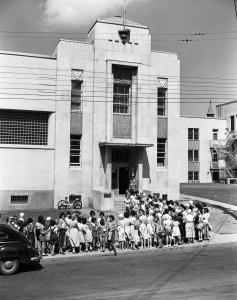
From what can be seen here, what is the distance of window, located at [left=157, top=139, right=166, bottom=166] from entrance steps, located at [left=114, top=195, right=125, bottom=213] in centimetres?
405

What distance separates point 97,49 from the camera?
2823cm

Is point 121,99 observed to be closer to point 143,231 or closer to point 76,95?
point 76,95

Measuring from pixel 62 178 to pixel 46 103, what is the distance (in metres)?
5.03

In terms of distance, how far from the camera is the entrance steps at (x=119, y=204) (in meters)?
25.8

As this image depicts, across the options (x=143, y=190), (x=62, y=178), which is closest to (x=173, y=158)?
(x=143, y=190)

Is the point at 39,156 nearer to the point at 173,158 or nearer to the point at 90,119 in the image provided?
the point at 90,119

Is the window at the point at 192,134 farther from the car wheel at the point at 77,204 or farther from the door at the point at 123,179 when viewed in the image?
the car wheel at the point at 77,204

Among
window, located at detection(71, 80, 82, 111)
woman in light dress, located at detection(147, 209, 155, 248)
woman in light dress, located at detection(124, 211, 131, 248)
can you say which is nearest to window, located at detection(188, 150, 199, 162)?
window, located at detection(71, 80, 82, 111)

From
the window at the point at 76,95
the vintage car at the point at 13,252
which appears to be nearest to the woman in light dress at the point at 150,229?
the vintage car at the point at 13,252

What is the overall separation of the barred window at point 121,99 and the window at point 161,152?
3.55 metres

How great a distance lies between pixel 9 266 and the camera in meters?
12.4

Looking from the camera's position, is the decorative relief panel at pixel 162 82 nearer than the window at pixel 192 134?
Yes

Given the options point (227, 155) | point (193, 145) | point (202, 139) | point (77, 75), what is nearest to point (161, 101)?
point (77, 75)

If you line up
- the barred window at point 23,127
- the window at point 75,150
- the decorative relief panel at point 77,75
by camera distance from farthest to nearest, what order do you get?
→ the window at point 75,150
the decorative relief panel at point 77,75
the barred window at point 23,127
